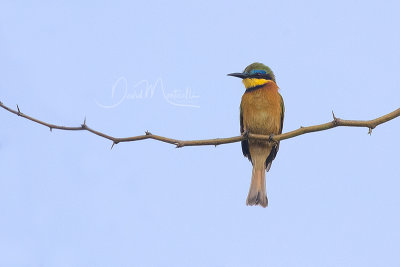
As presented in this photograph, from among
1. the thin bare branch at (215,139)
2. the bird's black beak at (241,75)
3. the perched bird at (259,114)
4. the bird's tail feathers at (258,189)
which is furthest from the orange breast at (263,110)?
the thin bare branch at (215,139)

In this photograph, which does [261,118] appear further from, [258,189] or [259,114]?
[258,189]

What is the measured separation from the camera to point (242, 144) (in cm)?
377

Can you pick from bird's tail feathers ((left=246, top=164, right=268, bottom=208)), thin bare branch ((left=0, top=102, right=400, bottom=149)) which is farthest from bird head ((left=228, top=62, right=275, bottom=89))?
thin bare branch ((left=0, top=102, right=400, bottom=149))

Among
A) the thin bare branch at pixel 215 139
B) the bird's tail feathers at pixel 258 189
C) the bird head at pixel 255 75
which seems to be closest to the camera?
the thin bare branch at pixel 215 139

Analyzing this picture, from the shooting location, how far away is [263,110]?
361 cm

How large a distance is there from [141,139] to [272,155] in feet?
6.31

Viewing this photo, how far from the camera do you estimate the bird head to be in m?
3.52

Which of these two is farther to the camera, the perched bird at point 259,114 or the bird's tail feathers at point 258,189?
the perched bird at point 259,114

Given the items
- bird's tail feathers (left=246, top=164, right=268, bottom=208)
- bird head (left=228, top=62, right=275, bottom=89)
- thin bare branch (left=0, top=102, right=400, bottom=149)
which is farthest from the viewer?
bird head (left=228, top=62, right=275, bottom=89)

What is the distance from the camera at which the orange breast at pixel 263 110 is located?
361cm

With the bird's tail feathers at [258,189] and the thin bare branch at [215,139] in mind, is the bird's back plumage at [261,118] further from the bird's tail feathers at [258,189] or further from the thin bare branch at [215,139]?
the thin bare branch at [215,139]

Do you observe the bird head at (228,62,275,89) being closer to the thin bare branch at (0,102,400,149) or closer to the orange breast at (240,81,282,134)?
the orange breast at (240,81,282,134)

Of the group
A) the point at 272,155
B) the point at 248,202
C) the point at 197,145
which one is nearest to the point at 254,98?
the point at 272,155

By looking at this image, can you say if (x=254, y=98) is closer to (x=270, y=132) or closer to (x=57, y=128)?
(x=270, y=132)
